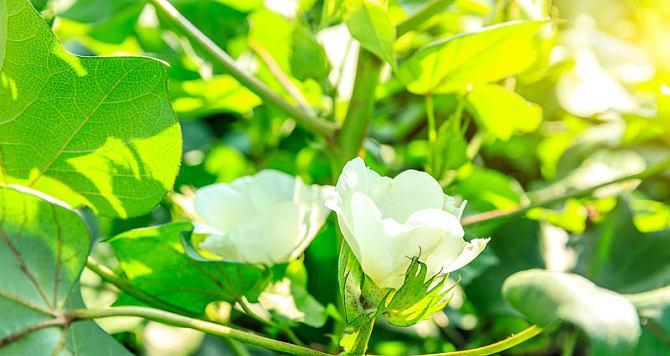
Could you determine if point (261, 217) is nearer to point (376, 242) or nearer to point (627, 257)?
point (376, 242)

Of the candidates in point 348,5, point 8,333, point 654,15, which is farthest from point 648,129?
point 8,333

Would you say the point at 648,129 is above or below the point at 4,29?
below

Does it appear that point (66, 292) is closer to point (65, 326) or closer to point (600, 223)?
point (65, 326)

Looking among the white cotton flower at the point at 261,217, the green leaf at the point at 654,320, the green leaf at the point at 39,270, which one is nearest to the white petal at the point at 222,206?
the white cotton flower at the point at 261,217

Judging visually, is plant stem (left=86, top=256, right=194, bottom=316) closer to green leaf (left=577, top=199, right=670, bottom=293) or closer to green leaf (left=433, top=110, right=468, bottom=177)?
green leaf (left=433, top=110, right=468, bottom=177)

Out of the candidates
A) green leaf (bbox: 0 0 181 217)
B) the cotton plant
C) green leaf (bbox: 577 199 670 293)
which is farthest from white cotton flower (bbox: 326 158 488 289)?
green leaf (bbox: 577 199 670 293)

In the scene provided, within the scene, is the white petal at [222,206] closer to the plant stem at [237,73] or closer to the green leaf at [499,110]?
the plant stem at [237,73]
